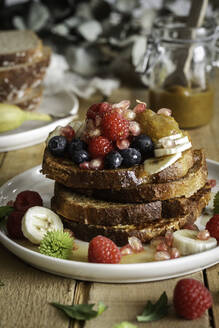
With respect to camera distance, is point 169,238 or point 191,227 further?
point 191,227

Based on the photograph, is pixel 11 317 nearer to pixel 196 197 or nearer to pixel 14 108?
pixel 196 197

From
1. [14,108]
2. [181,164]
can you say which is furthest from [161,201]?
[14,108]

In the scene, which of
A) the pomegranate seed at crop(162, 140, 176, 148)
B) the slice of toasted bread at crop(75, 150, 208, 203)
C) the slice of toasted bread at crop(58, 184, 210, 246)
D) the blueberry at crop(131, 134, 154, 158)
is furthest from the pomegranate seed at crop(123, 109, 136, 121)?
the slice of toasted bread at crop(58, 184, 210, 246)

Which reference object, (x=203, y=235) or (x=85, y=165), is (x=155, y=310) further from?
(x=85, y=165)

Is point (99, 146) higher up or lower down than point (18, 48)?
higher up

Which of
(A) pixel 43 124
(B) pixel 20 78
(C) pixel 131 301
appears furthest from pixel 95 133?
(B) pixel 20 78

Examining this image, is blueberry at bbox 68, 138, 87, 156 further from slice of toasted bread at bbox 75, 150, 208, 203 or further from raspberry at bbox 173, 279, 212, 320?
raspberry at bbox 173, 279, 212, 320
